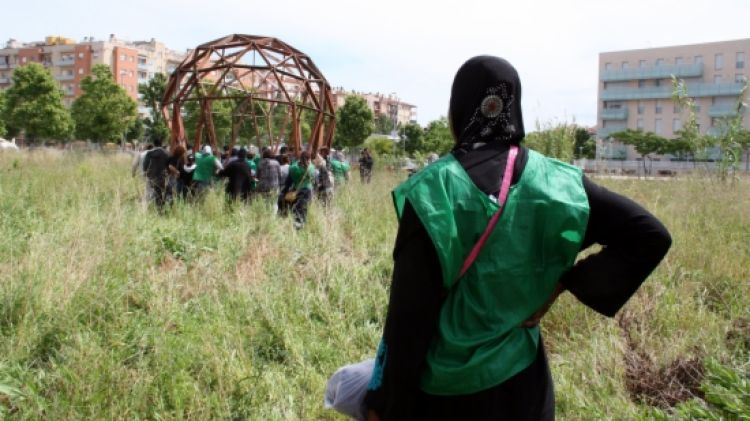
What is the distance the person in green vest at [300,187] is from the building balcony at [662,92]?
218 ft

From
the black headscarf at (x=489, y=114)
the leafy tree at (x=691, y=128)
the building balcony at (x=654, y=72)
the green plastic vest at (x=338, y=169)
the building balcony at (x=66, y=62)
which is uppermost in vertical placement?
the building balcony at (x=66, y=62)

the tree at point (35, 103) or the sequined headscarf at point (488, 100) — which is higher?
the tree at point (35, 103)

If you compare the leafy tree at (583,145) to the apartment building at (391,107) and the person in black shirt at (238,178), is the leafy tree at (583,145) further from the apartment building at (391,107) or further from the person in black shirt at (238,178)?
the apartment building at (391,107)

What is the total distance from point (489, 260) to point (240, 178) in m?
A: 9.29

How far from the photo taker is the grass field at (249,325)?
3277mm

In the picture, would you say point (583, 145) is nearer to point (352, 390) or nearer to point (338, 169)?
point (338, 169)

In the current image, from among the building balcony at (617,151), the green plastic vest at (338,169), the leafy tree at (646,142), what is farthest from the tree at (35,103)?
A: the building balcony at (617,151)

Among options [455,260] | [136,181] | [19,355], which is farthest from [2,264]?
[136,181]

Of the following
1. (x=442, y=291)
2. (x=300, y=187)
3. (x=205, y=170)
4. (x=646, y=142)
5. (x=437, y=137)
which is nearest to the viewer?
(x=442, y=291)

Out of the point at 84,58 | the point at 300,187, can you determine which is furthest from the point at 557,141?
the point at 84,58

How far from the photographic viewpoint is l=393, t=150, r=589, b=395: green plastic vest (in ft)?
5.22

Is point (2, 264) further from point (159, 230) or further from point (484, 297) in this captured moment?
point (484, 297)

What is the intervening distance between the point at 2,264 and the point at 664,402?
4426 millimetres

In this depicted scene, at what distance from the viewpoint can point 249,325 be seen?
441 cm
